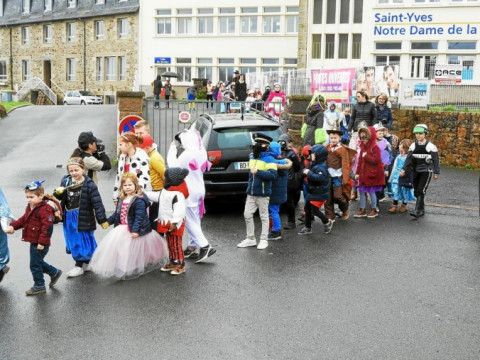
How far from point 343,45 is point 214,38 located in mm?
12064

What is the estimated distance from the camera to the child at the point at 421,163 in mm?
11430

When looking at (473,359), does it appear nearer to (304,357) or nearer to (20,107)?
(304,357)

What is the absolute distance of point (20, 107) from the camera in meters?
31.9

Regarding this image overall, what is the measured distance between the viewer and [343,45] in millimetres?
45500

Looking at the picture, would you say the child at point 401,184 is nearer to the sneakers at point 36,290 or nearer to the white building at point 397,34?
the sneakers at point 36,290

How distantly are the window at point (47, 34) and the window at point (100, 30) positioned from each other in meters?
6.06

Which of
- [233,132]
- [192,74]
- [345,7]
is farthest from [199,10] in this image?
[233,132]

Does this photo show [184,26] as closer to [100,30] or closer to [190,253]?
[100,30]

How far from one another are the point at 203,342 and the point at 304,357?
912 millimetres

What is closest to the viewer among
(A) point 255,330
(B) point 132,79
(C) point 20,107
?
(A) point 255,330

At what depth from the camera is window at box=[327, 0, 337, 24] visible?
45406 millimetres

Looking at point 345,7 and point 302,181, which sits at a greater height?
point 345,7

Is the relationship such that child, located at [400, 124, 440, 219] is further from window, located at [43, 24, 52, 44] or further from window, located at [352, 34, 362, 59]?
window, located at [43, 24, 52, 44]

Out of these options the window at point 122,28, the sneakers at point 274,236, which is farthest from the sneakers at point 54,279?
the window at point 122,28
